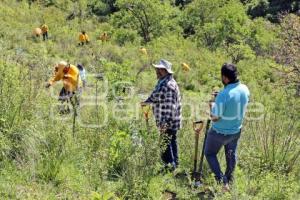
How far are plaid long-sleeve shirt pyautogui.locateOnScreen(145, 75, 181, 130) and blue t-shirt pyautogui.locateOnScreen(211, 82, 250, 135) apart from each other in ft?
2.27

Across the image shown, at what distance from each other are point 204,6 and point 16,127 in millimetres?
32644

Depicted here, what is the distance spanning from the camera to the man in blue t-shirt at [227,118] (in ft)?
15.8

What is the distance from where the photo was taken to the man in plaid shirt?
18.0ft

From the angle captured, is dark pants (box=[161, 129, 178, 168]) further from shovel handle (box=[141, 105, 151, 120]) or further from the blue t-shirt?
the blue t-shirt

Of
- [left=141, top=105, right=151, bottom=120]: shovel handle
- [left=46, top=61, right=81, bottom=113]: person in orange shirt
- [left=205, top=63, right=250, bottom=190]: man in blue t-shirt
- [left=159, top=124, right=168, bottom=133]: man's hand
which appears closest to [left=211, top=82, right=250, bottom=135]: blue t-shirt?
[left=205, top=63, right=250, bottom=190]: man in blue t-shirt

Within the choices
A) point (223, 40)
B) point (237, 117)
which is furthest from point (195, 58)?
point (237, 117)

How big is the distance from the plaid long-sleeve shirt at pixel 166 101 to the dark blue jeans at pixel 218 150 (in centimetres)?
62

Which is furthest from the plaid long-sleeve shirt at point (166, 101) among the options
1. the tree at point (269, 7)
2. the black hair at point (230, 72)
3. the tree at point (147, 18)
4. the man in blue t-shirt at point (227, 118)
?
the tree at point (269, 7)

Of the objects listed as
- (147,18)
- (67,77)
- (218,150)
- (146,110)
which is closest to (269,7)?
(147,18)

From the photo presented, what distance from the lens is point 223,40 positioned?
32.2 metres

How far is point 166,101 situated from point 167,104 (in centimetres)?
4

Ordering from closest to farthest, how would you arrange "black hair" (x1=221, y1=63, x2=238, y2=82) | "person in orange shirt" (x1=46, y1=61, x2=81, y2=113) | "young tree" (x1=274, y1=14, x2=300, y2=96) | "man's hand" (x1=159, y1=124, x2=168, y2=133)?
"black hair" (x1=221, y1=63, x2=238, y2=82) < "man's hand" (x1=159, y1=124, x2=168, y2=133) < "person in orange shirt" (x1=46, y1=61, x2=81, y2=113) < "young tree" (x1=274, y1=14, x2=300, y2=96)

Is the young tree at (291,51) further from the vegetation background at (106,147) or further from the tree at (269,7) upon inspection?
the vegetation background at (106,147)

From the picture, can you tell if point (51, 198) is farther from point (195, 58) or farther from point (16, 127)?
point (195, 58)
